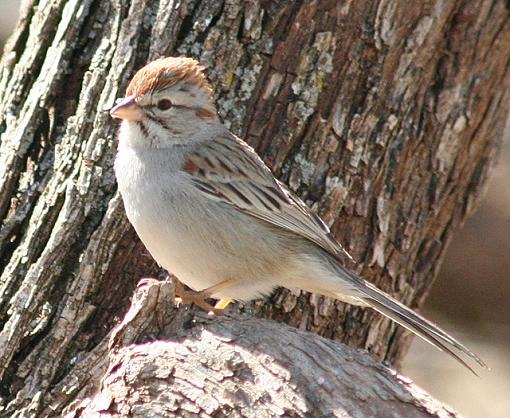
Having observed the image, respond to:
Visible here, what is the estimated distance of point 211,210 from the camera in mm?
4789

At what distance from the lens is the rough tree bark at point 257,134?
4.82 meters

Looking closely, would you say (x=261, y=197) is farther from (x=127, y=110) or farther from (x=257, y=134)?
(x=127, y=110)

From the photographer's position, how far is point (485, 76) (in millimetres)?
5629

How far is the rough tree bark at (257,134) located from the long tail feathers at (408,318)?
0.51m

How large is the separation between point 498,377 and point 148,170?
4.42 meters

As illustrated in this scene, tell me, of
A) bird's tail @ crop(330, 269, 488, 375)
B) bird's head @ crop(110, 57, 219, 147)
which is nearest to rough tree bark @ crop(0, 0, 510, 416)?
bird's head @ crop(110, 57, 219, 147)

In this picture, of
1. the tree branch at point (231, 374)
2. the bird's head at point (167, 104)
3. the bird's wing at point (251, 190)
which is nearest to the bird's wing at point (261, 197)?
the bird's wing at point (251, 190)

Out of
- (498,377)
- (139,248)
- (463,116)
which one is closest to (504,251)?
(498,377)

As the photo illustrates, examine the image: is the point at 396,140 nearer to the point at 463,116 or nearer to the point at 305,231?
the point at 463,116

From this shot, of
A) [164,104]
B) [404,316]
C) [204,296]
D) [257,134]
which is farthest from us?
[257,134]

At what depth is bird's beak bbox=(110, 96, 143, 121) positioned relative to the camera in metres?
4.68

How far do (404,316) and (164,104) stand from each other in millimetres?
1389

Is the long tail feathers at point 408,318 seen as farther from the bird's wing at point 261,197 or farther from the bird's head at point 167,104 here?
the bird's head at point 167,104

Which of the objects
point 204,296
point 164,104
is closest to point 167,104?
point 164,104
